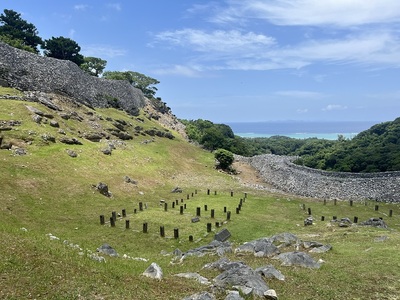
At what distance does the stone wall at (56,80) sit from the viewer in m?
61.8

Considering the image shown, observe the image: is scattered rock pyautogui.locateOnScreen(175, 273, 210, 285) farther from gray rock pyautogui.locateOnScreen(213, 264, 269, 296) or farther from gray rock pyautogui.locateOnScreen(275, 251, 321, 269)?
gray rock pyautogui.locateOnScreen(275, 251, 321, 269)

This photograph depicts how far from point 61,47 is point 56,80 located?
23.0 meters

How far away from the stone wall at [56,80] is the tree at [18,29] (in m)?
15.5

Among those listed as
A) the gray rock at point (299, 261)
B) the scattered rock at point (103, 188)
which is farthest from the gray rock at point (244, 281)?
the scattered rock at point (103, 188)

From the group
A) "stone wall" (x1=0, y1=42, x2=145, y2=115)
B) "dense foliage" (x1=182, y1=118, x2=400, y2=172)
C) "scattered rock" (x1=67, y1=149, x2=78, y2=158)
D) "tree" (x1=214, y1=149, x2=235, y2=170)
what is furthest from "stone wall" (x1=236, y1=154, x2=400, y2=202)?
"stone wall" (x1=0, y1=42, x2=145, y2=115)

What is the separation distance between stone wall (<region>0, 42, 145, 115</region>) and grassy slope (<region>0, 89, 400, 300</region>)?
12.7 m

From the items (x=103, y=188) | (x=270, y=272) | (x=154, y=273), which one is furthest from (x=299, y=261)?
(x=103, y=188)

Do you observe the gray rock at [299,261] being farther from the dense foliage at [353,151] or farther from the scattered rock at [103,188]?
the dense foliage at [353,151]

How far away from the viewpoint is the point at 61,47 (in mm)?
88312

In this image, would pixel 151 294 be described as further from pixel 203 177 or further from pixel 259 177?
pixel 259 177

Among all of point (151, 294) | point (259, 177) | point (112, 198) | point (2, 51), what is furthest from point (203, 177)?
point (151, 294)

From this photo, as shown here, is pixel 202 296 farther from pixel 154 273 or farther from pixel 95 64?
pixel 95 64

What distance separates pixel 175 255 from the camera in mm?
19828

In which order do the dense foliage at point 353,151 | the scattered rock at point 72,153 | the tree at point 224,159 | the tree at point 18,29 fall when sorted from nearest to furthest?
1. the scattered rock at point 72,153
2. the dense foliage at point 353,151
3. the tree at point 224,159
4. the tree at point 18,29
